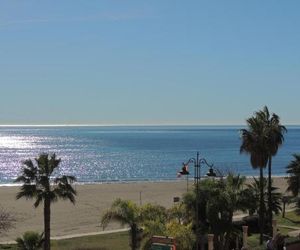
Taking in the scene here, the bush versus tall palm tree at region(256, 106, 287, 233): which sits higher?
tall palm tree at region(256, 106, 287, 233)

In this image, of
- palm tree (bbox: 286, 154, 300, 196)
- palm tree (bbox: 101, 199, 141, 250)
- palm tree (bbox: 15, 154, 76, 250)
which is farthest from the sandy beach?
palm tree (bbox: 101, 199, 141, 250)

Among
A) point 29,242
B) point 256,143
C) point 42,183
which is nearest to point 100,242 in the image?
point 42,183

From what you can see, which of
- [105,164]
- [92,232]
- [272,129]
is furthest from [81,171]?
[272,129]

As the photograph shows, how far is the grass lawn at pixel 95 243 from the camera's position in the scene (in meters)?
34.5

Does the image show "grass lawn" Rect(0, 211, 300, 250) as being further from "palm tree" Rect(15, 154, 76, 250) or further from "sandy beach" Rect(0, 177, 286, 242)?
"sandy beach" Rect(0, 177, 286, 242)

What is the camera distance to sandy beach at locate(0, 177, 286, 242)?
46.8m

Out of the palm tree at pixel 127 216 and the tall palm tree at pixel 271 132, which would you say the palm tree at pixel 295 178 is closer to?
the tall palm tree at pixel 271 132

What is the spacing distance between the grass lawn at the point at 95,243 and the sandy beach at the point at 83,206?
520cm

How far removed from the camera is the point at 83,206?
62469 mm

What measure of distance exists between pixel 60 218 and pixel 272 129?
2620 centimetres

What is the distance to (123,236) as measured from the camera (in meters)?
39.4

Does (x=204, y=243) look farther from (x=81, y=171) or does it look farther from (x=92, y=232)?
(x=81, y=171)

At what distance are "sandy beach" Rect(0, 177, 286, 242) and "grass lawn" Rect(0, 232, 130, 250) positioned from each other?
5.20 m

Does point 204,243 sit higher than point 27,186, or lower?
lower
